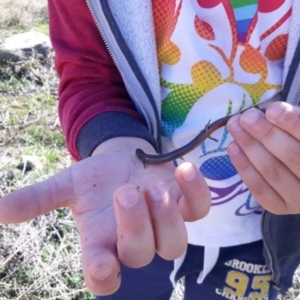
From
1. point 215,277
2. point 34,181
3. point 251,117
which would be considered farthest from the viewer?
point 34,181

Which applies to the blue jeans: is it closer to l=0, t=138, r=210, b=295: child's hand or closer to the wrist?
the wrist

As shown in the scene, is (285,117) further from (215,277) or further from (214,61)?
(215,277)

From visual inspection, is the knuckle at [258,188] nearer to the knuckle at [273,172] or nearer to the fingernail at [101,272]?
the knuckle at [273,172]

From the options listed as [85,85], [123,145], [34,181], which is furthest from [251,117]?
[34,181]

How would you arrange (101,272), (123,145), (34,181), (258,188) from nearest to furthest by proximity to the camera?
(101,272)
(258,188)
(123,145)
(34,181)

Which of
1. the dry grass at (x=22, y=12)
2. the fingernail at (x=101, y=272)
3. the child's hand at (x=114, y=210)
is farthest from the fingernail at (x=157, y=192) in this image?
the dry grass at (x=22, y=12)

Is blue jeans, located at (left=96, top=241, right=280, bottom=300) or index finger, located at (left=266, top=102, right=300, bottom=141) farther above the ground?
index finger, located at (left=266, top=102, right=300, bottom=141)

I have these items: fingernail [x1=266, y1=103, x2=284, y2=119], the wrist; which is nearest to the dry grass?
the wrist
